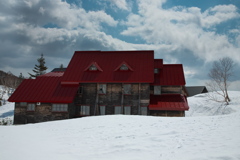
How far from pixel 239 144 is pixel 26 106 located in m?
25.2

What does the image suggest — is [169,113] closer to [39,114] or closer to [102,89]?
[102,89]

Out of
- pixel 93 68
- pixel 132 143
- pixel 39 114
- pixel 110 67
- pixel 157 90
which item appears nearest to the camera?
pixel 132 143

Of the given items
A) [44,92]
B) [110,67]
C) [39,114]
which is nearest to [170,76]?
[110,67]

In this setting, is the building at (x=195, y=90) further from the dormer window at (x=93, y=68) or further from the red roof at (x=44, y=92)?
the red roof at (x=44, y=92)

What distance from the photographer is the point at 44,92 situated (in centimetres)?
2727

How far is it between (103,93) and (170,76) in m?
9.95

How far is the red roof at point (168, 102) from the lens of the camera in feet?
81.6

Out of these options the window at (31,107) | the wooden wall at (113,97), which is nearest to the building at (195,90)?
the wooden wall at (113,97)

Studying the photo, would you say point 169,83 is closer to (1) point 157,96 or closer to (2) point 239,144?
(1) point 157,96

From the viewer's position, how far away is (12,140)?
12.4 m

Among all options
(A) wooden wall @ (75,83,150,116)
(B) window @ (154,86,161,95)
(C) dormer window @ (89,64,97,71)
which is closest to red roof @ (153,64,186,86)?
(B) window @ (154,86,161,95)

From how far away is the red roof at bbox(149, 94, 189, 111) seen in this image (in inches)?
979

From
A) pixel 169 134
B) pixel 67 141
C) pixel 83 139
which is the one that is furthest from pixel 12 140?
pixel 169 134

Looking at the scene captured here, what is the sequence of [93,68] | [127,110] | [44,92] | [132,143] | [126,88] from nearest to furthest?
[132,143] → [127,110] → [126,88] → [44,92] → [93,68]
